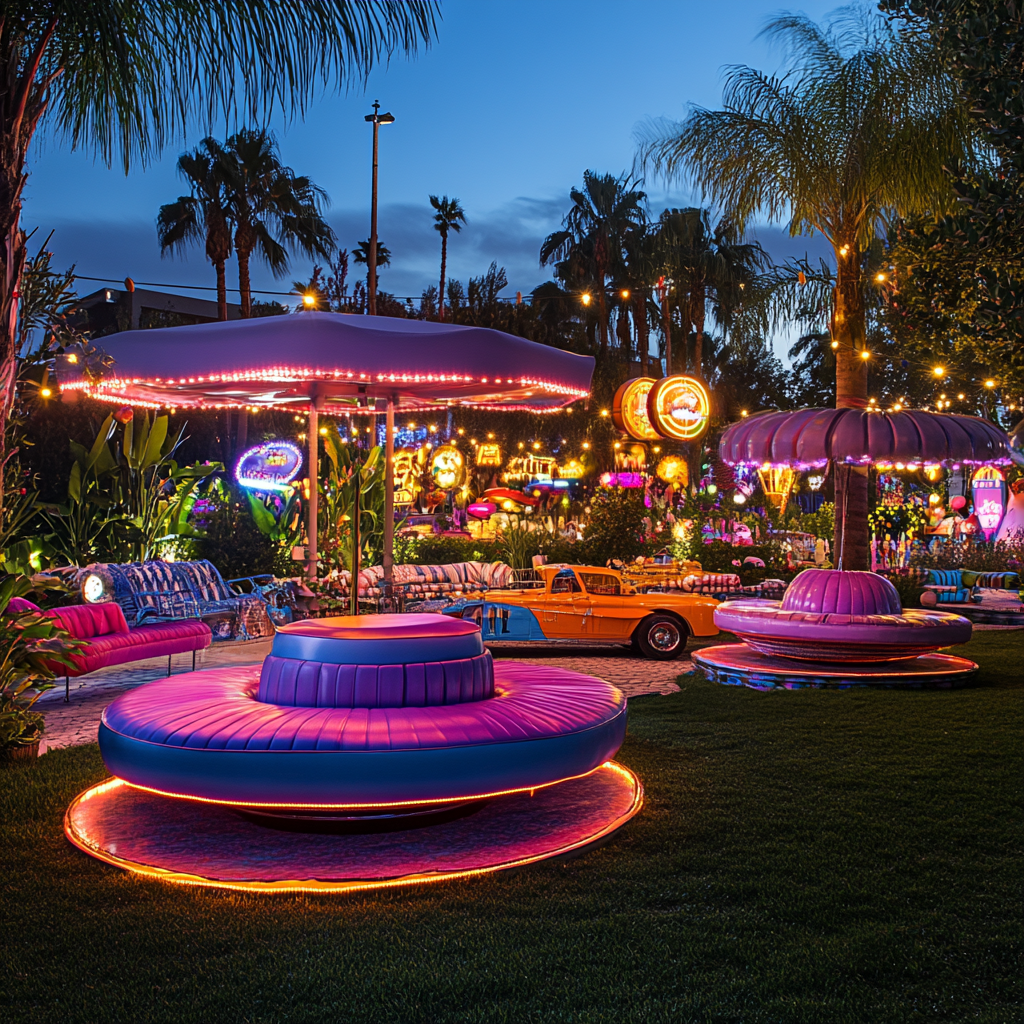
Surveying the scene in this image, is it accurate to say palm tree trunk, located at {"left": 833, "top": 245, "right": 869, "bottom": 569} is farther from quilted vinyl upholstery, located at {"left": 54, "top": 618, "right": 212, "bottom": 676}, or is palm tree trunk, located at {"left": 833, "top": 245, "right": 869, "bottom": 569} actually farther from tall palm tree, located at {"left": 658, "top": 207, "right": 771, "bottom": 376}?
tall palm tree, located at {"left": 658, "top": 207, "right": 771, "bottom": 376}

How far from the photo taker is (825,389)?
52.9 meters

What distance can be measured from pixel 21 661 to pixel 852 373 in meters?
10.7

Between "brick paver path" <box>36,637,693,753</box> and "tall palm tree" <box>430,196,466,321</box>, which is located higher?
"tall palm tree" <box>430,196,466,321</box>

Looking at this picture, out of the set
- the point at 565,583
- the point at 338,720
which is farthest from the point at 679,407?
the point at 338,720

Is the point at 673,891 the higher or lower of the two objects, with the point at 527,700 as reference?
lower

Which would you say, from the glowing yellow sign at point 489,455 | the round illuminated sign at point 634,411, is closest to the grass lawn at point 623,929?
the round illuminated sign at point 634,411

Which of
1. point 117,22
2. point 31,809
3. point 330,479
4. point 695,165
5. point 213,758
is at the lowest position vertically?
point 31,809

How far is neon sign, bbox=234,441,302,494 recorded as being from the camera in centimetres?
1520

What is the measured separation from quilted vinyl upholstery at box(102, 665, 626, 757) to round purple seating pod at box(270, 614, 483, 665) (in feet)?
0.98

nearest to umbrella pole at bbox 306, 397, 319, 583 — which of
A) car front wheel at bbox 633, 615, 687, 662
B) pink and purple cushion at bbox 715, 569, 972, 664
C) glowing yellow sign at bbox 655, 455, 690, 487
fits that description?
car front wheel at bbox 633, 615, 687, 662

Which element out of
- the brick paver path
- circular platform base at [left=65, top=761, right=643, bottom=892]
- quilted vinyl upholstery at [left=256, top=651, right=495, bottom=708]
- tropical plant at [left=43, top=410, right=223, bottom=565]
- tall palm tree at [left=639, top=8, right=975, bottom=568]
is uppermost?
tall palm tree at [left=639, top=8, right=975, bottom=568]

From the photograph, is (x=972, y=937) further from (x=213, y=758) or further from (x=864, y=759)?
(x=213, y=758)

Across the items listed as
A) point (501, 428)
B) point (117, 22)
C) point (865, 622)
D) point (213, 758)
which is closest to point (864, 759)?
point (865, 622)

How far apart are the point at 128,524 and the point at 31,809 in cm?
930
